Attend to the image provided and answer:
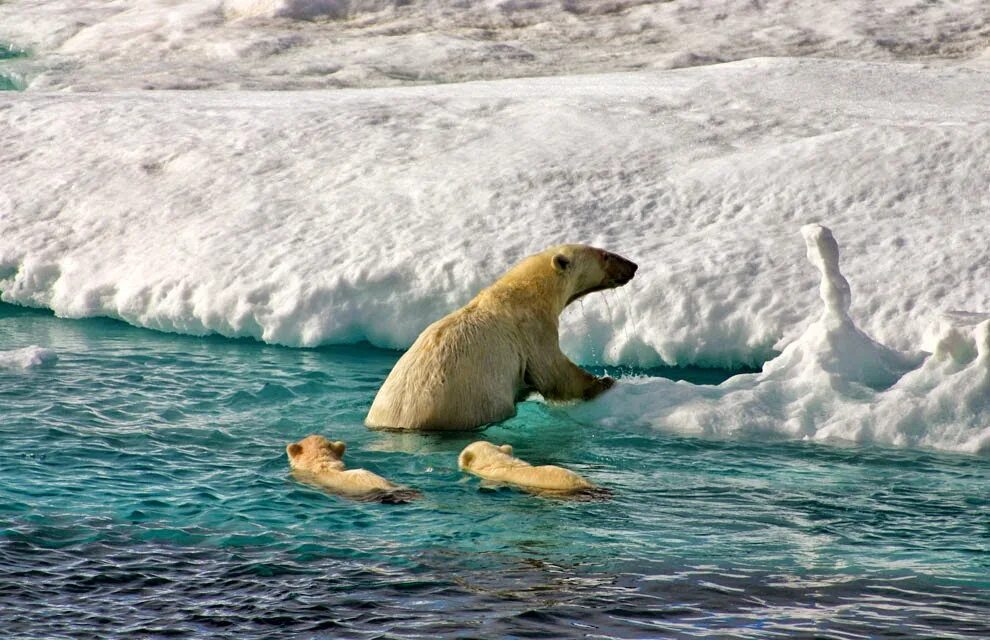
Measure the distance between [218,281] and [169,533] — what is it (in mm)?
4654

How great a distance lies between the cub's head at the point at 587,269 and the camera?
362 inches

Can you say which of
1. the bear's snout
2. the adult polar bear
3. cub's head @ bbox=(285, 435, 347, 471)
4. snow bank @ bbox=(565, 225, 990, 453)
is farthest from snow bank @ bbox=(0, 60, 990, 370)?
cub's head @ bbox=(285, 435, 347, 471)

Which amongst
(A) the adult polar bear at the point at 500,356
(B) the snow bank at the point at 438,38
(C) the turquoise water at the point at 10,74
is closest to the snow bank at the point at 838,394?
(A) the adult polar bear at the point at 500,356

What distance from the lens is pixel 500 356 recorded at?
28.2 ft

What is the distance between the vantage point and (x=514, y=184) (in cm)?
1163

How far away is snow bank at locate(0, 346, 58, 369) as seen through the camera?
9781 millimetres

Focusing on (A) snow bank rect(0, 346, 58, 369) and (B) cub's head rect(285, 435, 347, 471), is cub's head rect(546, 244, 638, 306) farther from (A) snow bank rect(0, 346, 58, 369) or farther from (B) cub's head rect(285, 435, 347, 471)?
(A) snow bank rect(0, 346, 58, 369)

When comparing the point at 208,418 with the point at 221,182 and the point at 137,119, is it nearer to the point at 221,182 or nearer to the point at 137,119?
the point at 221,182

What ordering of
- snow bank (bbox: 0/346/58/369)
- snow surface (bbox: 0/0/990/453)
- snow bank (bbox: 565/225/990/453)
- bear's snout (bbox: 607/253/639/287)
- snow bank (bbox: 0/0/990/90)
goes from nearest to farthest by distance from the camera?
1. snow bank (bbox: 565/225/990/453)
2. snow surface (bbox: 0/0/990/453)
3. bear's snout (bbox: 607/253/639/287)
4. snow bank (bbox: 0/346/58/369)
5. snow bank (bbox: 0/0/990/90)

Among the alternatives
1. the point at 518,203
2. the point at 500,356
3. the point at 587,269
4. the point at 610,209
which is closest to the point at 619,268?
the point at 587,269

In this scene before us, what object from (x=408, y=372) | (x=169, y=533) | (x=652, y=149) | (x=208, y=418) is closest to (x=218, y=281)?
(x=208, y=418)

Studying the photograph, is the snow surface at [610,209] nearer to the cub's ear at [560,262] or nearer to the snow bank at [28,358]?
the cub's ear at [560,262]

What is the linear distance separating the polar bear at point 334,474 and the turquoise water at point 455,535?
9cm

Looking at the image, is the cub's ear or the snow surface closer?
the snow surface
